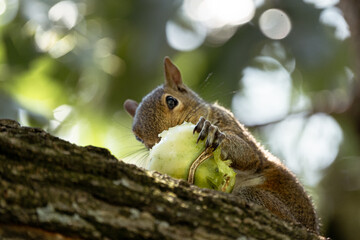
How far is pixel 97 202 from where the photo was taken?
1.57 meters

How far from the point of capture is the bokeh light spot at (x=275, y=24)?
598 cm

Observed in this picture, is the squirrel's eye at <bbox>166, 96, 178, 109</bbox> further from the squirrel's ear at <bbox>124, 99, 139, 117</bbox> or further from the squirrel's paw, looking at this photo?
the squirrel's paw

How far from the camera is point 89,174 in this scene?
1629 mm

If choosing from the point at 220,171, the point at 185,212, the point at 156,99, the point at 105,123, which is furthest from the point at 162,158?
the point at 105,123

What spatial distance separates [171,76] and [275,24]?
2.53 metres

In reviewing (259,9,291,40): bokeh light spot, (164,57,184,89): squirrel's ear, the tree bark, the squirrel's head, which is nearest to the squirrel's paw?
the tree bark

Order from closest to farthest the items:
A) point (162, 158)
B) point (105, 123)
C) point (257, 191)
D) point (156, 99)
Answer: point (162, 158) < point (257, 191) < point (156, 99) < point (105, 123)

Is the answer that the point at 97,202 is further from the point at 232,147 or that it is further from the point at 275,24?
the point at 275,24

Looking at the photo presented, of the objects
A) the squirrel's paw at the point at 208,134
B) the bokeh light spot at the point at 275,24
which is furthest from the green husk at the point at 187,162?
the bokeh light spot at the point at 275,24

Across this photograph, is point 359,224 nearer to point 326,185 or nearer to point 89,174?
point 326,185

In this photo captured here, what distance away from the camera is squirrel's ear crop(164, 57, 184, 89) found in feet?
12.8

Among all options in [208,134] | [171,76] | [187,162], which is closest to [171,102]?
[171,76]

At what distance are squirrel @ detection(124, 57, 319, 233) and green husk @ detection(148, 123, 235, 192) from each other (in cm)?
6

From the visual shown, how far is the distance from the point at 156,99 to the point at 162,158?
60.0 inches
